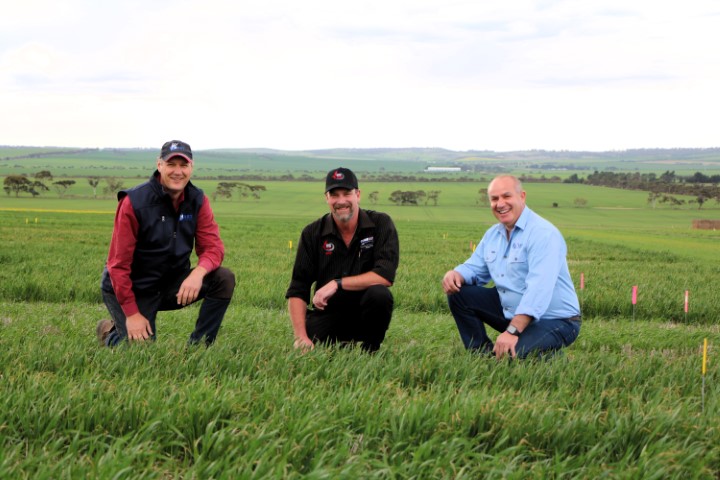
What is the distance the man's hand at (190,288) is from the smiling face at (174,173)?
31.3 inches

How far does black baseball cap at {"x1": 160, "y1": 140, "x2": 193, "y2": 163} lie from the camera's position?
5992mm

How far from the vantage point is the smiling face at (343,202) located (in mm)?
6223

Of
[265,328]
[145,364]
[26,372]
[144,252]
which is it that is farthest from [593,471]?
[265,328]

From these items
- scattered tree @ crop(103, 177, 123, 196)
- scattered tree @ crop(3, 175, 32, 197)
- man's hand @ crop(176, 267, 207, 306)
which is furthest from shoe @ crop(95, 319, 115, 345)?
scattered tree @ crop(103, 177, 123, 196)

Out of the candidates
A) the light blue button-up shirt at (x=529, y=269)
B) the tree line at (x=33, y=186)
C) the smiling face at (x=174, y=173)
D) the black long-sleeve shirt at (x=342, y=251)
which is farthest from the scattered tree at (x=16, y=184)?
the light blue button-up shirt at (x=529, y=269)

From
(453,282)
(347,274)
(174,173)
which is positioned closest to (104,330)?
(174,173)

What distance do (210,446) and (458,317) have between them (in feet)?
12.1

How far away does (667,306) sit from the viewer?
11422 millimetres

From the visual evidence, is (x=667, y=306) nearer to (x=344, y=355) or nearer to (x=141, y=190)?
(x=344, y=355)

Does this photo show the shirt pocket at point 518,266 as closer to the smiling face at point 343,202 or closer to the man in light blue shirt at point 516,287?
the man in light blue shirt at point 516,287

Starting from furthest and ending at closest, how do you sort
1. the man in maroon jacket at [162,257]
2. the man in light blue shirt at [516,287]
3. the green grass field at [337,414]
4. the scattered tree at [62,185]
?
the scattered tree at [62,185], the man in maroon jacket at [162,257], the man in light blue shirt at [516,287], the green grass field at [337,414]

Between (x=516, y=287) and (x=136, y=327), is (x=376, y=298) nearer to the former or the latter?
(x=516, y=287)

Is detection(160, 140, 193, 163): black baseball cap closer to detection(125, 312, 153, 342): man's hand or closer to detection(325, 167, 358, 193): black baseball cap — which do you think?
detection(325, 167, 358, 193): black baseball cap

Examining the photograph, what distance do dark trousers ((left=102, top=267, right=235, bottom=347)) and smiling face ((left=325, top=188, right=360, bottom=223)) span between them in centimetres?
124
